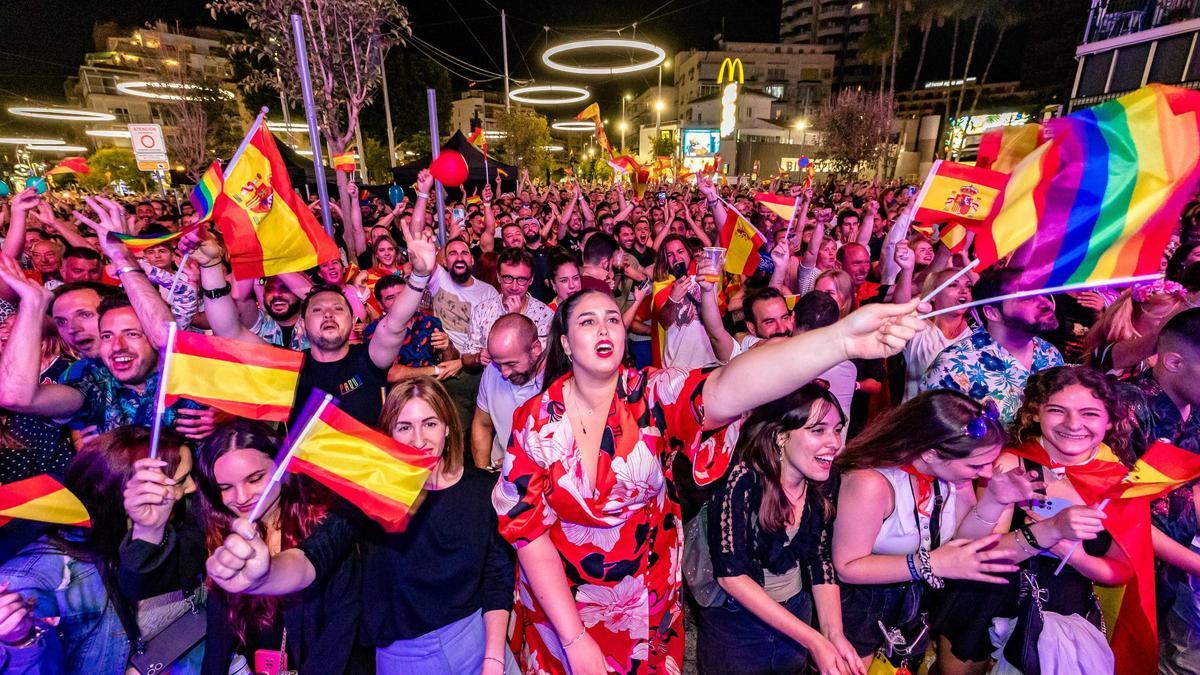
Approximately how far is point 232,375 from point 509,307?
263cm

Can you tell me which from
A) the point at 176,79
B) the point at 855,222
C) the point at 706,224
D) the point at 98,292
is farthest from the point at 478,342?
the point at 176,79

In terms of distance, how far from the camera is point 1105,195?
190 cm

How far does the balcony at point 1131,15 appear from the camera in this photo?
1878 centimetres

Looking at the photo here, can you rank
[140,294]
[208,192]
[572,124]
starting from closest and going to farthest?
1. [140,294]
2. [208,192]
3. [572,124]

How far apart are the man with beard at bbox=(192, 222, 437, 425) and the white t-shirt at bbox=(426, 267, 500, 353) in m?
1.40

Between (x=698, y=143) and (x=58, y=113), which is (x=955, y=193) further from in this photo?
(x=58, y=113)

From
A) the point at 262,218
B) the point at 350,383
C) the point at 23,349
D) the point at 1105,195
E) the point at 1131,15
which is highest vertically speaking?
the point at 1131,15

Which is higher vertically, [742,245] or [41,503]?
[742,245]

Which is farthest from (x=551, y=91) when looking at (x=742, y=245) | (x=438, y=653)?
(x=438, y=653)

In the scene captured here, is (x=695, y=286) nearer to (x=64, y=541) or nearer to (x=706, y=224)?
(x=64, y=541)

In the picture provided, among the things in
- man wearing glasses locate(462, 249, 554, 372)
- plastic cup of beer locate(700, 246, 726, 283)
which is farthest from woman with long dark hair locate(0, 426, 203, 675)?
plastic cup of beer locate(700, 246, 726, 283)

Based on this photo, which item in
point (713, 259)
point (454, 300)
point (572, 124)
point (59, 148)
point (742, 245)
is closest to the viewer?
point (713, 259)

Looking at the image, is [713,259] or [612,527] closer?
[612,527]

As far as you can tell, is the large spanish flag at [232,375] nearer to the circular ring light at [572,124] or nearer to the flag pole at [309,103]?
the flag pole at [309,103]
